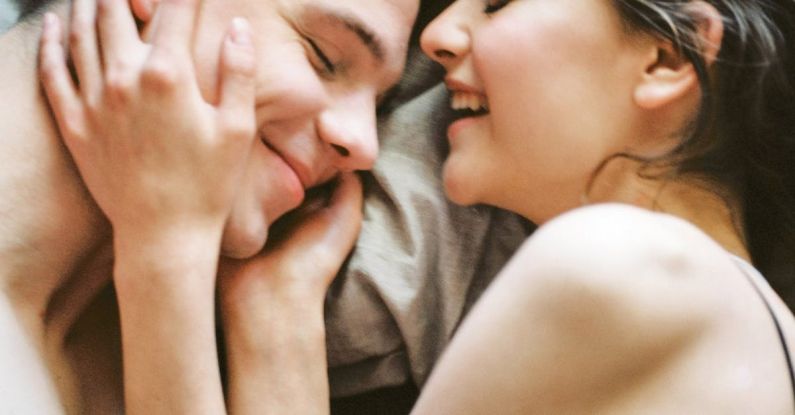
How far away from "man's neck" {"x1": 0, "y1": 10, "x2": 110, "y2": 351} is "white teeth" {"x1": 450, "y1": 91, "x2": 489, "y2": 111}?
1.61 feet

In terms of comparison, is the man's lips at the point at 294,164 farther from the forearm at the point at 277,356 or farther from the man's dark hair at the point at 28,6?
the man's dark hair at the point at 28,6

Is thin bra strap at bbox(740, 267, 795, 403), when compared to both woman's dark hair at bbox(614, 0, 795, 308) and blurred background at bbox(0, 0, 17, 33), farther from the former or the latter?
blurred background at bbox(0, 0, 17, 33)

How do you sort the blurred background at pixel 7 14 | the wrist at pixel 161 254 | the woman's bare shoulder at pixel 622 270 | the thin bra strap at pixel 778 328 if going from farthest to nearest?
the blurred background at pixel 7 14 < the wrist at pixel 161 254 < the thin bra strap at pixel 778 328 < the woman's bare shoulder at pixel 622 270

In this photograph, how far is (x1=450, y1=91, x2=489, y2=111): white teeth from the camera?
108 centimetres

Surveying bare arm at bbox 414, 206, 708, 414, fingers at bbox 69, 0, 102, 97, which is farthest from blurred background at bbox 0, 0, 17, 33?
bare arm at bbox 414, 206, 708, 414

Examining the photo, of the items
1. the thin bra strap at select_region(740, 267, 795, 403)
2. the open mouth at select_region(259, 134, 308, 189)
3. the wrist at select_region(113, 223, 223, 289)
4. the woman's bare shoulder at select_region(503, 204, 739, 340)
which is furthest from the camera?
the open mouth at select_region(259, 134, 308, 189)

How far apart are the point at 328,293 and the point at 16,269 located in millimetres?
411

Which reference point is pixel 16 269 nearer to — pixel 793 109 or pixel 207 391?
pixel 207 391

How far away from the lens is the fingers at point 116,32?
36.6 inches

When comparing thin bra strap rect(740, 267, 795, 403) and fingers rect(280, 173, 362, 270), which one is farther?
fingers rect(280, 173, 362, 270)

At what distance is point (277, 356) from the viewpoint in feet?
3.52

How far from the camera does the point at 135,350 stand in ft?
3.08

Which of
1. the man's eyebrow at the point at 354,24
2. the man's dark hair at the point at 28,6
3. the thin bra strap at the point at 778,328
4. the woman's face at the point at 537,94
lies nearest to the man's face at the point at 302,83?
the man's eyebrow at the point at 354,24

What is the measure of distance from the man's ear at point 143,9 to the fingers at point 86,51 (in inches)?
2.0
